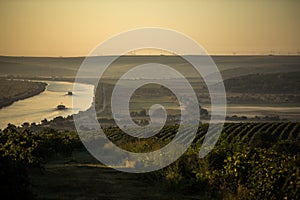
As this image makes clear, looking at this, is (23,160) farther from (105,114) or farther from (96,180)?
(105,114)

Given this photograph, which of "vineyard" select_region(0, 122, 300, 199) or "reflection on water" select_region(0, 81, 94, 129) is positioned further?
"reflection on water" select_region(0, 81, 94, 129)

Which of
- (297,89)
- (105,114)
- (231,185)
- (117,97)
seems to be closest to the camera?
(231,185)

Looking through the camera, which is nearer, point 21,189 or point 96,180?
point 21,189

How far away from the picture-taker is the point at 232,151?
557 inches

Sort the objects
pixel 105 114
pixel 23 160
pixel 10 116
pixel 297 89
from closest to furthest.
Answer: pixel 23 160 → pixel 10 116 → pixel 105 114 → pixel 297 89

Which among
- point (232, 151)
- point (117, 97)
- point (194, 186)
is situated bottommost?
point (194, 186)

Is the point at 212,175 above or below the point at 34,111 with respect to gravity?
below

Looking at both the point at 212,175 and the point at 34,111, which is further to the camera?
the point at 34,111

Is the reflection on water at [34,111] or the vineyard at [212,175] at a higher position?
the reflection on water at [34,111]

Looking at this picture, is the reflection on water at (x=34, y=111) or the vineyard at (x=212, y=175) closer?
the vineyard at (x=212, y=175)

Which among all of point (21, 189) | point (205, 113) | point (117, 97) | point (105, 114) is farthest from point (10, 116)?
point (21, 189)

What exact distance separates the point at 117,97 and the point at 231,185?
501 ft

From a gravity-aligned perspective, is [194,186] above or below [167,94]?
below

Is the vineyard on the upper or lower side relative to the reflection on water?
A: lower
